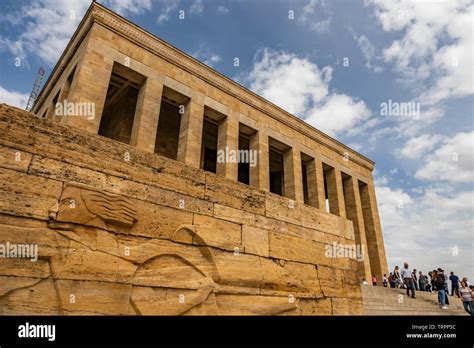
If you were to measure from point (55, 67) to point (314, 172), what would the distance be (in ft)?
63.5

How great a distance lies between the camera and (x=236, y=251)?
16.4 ft

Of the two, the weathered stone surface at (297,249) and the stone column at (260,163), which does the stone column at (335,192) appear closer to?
the stone column at (260,163)

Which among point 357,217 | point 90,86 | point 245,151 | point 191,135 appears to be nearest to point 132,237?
point 90,86

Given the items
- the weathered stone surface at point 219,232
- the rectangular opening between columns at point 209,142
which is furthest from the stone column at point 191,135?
the weathered stone surface at point 219,232

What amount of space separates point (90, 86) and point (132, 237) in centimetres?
1129

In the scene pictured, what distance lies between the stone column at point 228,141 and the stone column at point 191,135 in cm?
161

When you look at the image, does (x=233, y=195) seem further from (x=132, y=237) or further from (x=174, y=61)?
(x=174, y=61)

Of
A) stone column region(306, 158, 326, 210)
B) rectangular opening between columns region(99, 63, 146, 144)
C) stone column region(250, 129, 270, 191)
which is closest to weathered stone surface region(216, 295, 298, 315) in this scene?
stone column region(250, 129, 270, 191)

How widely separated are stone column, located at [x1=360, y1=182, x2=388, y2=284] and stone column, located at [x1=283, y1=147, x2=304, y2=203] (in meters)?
9.04

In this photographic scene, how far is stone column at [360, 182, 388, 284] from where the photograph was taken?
2341cm

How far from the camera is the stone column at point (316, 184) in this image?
21.0 meters

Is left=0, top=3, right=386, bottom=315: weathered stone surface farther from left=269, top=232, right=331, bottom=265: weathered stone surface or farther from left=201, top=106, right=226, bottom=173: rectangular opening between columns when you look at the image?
left=201, top=106, right=226, bottom=173: rectangular opening between columns
